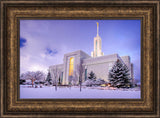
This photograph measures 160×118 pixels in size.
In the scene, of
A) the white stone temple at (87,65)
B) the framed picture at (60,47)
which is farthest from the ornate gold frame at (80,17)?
the white stone temple at (87,65)

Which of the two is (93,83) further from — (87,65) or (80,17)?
(87,65)

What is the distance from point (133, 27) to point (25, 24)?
138 inches

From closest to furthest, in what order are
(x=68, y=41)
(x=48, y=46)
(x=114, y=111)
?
(x=114, y=111) → (x=48, y=46) → (x=68, y=41)

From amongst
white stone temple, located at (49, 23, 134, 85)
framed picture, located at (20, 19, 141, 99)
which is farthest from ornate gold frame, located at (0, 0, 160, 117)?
white stone temple, located at (49, 23, 134, 85)

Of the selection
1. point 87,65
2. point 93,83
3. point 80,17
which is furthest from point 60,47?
point 87,65

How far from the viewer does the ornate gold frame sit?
8.46 feet

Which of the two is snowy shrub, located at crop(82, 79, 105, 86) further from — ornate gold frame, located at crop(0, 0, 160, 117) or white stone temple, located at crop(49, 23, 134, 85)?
ornate gold frame, located at crop(0, 0, 160, 117)

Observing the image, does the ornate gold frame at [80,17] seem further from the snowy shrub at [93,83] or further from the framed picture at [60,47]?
the snowy shrub at [93,83]

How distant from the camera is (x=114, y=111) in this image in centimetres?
258

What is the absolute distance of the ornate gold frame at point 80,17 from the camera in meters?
2.58

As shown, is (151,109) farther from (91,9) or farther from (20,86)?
(20,86)

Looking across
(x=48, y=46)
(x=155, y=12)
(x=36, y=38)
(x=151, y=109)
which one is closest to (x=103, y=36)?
(x=155, y=12)

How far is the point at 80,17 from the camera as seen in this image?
2.75m

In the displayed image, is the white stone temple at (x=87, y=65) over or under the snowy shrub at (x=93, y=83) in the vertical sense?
over
